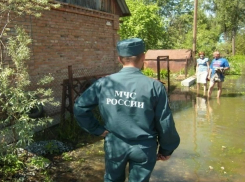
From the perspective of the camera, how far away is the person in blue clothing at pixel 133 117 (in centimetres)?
221

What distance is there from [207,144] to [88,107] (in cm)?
372

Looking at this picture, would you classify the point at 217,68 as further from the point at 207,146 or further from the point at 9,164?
the point at 9,164

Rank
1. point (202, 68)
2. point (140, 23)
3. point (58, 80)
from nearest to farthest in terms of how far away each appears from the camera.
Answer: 1. point (58, 80)
2. point (202, 68)
3. point (140, 23)

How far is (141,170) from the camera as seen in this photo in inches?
89.0

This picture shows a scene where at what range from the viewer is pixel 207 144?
5438 mm

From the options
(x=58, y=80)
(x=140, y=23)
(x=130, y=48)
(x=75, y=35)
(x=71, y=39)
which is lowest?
(x=58, y=80)

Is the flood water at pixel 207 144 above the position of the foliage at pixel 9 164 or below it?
below

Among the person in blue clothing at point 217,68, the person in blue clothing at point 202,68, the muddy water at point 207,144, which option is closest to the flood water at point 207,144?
the muddy water at point 207,144

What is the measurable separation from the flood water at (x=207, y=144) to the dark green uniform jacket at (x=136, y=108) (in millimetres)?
2012

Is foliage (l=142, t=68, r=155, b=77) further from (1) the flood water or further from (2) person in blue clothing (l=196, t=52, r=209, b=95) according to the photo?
(1) the flood water

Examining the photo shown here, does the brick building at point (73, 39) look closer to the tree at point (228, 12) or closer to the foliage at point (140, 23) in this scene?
the foliage at point (140, 23)

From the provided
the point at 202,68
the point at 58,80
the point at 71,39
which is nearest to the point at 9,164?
the point at 58,80

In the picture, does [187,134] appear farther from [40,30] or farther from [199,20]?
[199,20]

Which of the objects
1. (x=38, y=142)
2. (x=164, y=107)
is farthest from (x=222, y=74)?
(x=164, y=107)
